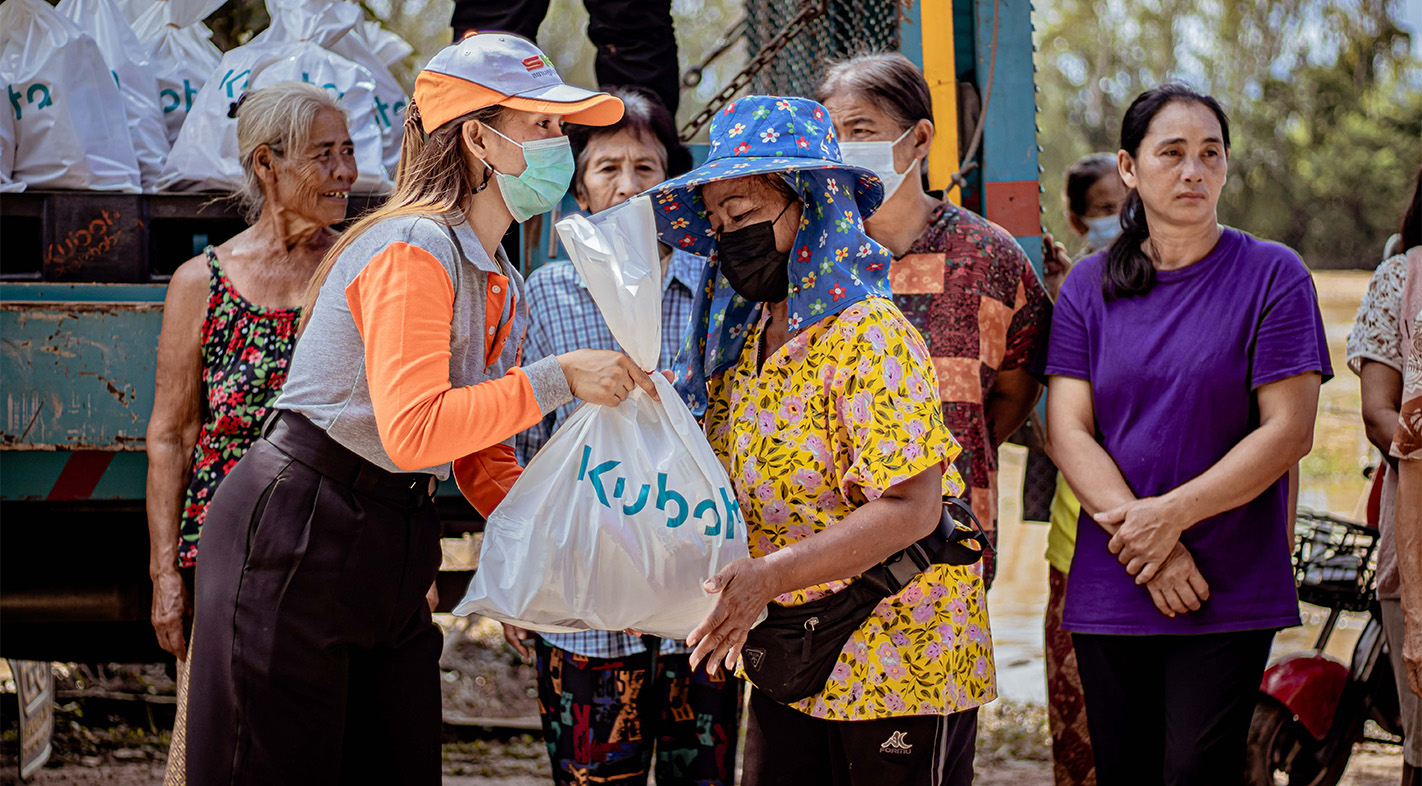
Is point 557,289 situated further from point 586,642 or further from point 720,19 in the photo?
point 720,19

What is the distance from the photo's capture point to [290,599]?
192 centimetres

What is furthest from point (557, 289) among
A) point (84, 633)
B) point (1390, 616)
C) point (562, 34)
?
point (562, 34)

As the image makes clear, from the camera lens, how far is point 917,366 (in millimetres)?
1889

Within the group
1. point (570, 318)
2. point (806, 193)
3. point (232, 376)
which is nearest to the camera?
point (806, 193)

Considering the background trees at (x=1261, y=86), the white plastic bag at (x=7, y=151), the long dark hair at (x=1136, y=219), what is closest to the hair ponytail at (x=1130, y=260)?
the long dark hair at (x=1136, y=219)

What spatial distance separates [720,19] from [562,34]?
2.94 m

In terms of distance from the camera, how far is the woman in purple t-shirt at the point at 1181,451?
7.86 feet

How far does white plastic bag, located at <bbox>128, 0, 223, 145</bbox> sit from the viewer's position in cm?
343

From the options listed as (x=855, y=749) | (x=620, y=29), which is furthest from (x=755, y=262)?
(x=620, y=29)

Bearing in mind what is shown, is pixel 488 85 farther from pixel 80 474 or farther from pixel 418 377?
pixel 80 474

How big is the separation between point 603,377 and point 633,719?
3.70 feet

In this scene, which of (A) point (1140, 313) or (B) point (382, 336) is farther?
(A) point (1140, 313)

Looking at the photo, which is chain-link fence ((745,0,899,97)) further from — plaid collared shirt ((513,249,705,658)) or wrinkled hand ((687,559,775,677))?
wrinkled hand ((687,559,775,677))

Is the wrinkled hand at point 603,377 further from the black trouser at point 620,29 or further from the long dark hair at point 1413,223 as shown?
the long dark hair at point 1413,223
